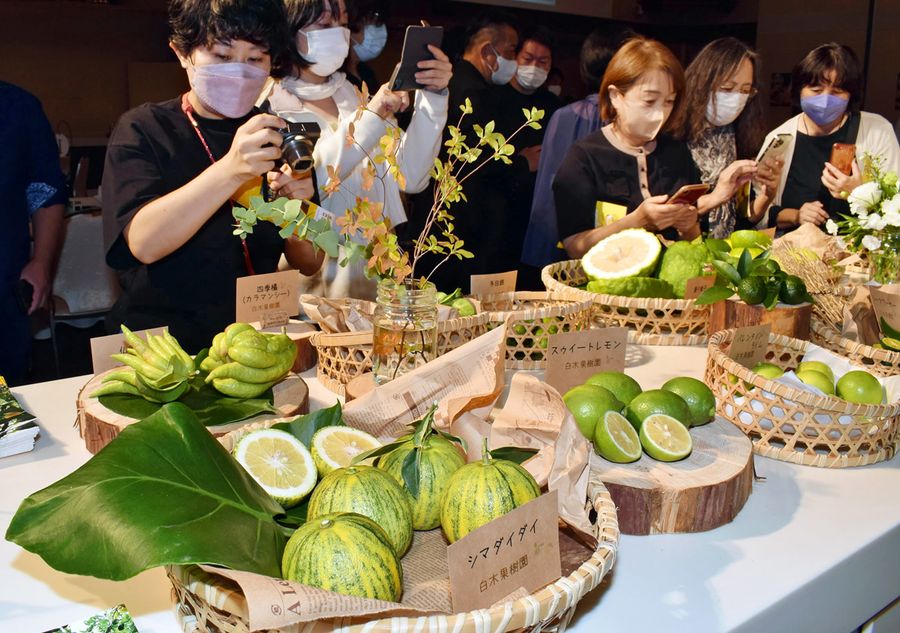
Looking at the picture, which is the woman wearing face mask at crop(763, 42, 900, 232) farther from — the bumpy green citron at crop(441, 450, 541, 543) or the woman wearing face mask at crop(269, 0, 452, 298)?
the bumpy green citron at crop(441, 450, 541, 543)

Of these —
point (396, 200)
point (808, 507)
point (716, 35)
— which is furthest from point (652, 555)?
point (716, 35)

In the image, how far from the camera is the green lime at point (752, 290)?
1.83m

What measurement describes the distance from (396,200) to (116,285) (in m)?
1.64

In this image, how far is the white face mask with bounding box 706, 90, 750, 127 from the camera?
357 cm

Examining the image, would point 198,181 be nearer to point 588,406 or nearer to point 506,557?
point 588,406

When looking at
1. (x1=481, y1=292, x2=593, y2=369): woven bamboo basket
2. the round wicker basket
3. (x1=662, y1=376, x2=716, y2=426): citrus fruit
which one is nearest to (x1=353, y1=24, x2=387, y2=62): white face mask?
(x1=481, y1=292, x2=593, y2=369): woven bamboo basket

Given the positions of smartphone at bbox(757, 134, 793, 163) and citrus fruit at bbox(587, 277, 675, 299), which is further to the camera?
smartphone at bbox(757, 134, 793, 163)

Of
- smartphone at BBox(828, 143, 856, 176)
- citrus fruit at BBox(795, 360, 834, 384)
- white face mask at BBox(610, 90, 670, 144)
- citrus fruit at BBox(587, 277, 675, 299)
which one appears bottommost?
citrus fruit at BBox(795, 360, 834, 384)

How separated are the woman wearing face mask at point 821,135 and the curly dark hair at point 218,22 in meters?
2.63

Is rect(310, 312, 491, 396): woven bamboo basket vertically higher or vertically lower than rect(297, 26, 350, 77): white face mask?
lower

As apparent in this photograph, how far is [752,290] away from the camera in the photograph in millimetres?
1829

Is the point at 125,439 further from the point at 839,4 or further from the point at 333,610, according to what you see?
the point at 839,4

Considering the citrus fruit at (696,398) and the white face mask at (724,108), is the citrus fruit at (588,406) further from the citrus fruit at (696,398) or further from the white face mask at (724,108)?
the white face mask at (724,108)

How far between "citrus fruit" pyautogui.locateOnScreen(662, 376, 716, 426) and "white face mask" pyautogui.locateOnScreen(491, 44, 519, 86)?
2.40m
